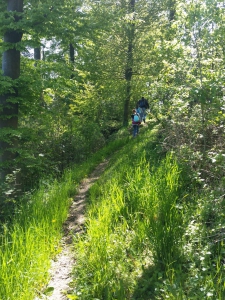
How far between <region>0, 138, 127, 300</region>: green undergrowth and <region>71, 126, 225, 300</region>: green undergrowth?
0.45 meters

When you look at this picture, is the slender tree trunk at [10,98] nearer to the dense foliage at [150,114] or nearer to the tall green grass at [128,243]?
the dense foliage at [150,114]

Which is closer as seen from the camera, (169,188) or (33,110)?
(169,188)

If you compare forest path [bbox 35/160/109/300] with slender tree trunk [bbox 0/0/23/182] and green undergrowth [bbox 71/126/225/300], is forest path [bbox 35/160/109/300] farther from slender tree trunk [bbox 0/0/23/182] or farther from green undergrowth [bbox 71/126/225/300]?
slender tree trunk [bbox 0/0/23/182]

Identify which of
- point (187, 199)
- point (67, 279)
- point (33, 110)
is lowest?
point (67, 279)

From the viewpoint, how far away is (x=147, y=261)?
3035 millimetres

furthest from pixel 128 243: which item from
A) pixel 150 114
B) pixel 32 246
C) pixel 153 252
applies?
pixel 150 114

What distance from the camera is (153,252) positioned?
2.98 m

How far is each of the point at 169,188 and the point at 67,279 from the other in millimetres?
1949

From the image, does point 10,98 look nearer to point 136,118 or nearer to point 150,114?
point 150,114

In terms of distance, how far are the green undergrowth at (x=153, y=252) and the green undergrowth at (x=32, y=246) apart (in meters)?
0.45

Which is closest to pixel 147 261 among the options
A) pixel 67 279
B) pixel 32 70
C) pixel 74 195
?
pixel 67 279

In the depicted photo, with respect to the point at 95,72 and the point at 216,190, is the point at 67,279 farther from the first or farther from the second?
the point at 95,72

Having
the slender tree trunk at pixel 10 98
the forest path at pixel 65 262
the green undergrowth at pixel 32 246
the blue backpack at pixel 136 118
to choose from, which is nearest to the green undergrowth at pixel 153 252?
the forest path at pixel 65 262

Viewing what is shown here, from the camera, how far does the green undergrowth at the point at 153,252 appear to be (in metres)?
2.49
